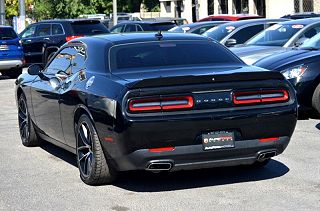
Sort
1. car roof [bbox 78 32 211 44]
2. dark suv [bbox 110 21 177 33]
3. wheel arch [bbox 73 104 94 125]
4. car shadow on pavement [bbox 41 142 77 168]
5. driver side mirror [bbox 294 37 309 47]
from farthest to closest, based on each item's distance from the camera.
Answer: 1. dark suv [bbox 110 21 177 33]
2. driver side mirror [bbox 294 37 309 47]
3. car shadow on pavement [bbox 41 142 77 168]
4. car roof [bbox 78 32 211 44]
5. wheel arch [bbox 73 104 94 125]

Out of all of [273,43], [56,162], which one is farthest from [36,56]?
[56,162]

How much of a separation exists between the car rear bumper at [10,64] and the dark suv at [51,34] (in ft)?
7.73

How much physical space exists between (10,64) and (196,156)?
16021 millimetres

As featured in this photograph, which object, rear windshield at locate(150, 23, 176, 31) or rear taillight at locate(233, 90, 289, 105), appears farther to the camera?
rear windshield at locate(150, 23, 176, 31)

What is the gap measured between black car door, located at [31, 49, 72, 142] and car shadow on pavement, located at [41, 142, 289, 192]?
3.67 feet

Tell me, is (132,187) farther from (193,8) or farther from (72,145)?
(193,8)

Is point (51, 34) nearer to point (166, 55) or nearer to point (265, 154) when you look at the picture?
point (166, 55)

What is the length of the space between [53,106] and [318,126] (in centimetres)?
434

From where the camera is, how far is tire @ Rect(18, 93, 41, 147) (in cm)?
923

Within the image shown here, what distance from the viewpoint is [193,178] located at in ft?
23.6

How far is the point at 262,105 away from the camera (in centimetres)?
656

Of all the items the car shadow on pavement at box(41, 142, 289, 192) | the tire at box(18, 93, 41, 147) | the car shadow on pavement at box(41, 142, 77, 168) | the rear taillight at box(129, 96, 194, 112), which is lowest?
the car shadow on pavement at box(41, 142, 77, 168)

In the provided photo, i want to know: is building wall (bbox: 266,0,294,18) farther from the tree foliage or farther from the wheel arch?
the wheel arch

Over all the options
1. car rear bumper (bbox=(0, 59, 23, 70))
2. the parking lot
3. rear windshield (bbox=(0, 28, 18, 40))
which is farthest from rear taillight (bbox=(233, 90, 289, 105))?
rear windshield (bbox=(0, 28, 18, 40))
